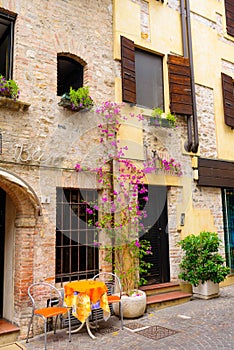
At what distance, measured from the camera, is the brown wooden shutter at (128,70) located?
7285 mm

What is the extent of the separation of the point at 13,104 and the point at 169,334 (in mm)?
4617

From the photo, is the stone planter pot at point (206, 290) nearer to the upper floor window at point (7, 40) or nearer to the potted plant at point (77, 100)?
the potted plant at point (77, 100)

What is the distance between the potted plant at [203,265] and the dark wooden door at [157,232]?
431 mm

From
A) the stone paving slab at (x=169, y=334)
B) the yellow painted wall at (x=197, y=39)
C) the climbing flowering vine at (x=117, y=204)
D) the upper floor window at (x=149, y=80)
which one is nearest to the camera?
the stone paving slab at (x=169, y=334)

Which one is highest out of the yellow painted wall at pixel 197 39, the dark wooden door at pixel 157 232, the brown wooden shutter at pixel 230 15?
the brown wooden shutter at pixel 230 15

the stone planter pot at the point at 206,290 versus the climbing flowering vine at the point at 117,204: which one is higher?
the climbing flowering vine at the point at 117,204

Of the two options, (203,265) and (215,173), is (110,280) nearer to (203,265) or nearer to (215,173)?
(203,265)

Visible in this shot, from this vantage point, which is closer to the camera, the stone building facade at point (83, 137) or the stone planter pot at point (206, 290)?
the stone building facade at point (83, 137)

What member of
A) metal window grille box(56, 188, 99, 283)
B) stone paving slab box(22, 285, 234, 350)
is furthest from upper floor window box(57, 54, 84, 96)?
stone paving slab box(22, 285, 234, 350)

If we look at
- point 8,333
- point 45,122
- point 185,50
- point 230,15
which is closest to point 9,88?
point 45,122

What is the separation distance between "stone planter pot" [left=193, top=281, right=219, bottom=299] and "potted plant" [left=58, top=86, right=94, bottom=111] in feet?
15.3

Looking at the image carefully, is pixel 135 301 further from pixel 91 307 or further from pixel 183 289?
pixel 183 289

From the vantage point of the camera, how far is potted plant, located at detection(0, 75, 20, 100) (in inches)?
217

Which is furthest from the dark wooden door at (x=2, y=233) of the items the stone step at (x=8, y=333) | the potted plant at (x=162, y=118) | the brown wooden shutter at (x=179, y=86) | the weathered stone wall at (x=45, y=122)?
the brown wooden shutter at (x=179, y=86)
